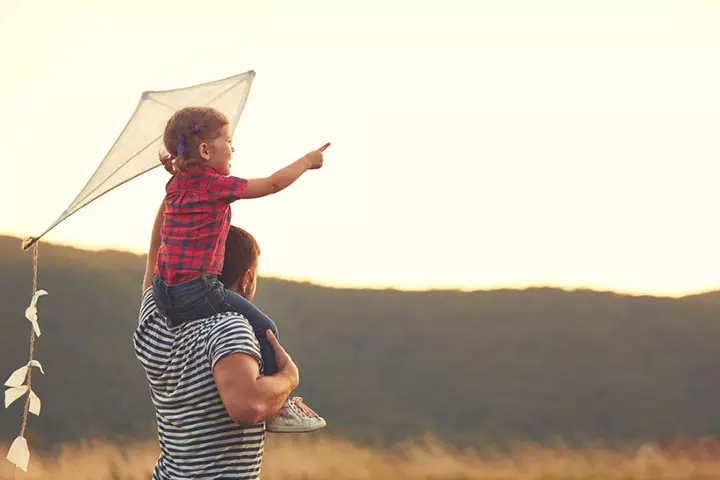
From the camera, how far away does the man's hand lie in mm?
3242

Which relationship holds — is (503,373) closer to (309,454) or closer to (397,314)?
(397,314)

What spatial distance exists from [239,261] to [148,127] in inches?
50.6

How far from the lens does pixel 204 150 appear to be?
349 centimetres

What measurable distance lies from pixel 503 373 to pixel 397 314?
3.50m

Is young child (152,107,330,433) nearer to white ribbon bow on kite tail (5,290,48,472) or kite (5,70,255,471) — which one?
kite (5,70,255,471)

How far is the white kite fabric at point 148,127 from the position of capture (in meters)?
4.34

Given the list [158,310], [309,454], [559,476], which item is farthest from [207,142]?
[559,476]

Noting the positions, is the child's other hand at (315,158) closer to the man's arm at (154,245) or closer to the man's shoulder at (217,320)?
the man's shoulder at (217,320)

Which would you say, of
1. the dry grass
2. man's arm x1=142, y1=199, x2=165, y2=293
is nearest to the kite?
man's arm x1=142, y1=199, x2=165, y2=293

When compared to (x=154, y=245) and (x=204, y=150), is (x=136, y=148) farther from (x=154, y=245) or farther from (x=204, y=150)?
(x=204, y=150)

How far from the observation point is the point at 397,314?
951 inches

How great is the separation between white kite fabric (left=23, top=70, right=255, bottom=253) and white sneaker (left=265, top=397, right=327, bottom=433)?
4.28 feet

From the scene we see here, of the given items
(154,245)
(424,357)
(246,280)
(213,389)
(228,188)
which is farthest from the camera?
(424,357)

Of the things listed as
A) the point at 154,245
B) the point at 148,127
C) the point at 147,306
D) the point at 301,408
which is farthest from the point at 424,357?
the point at 147,306
